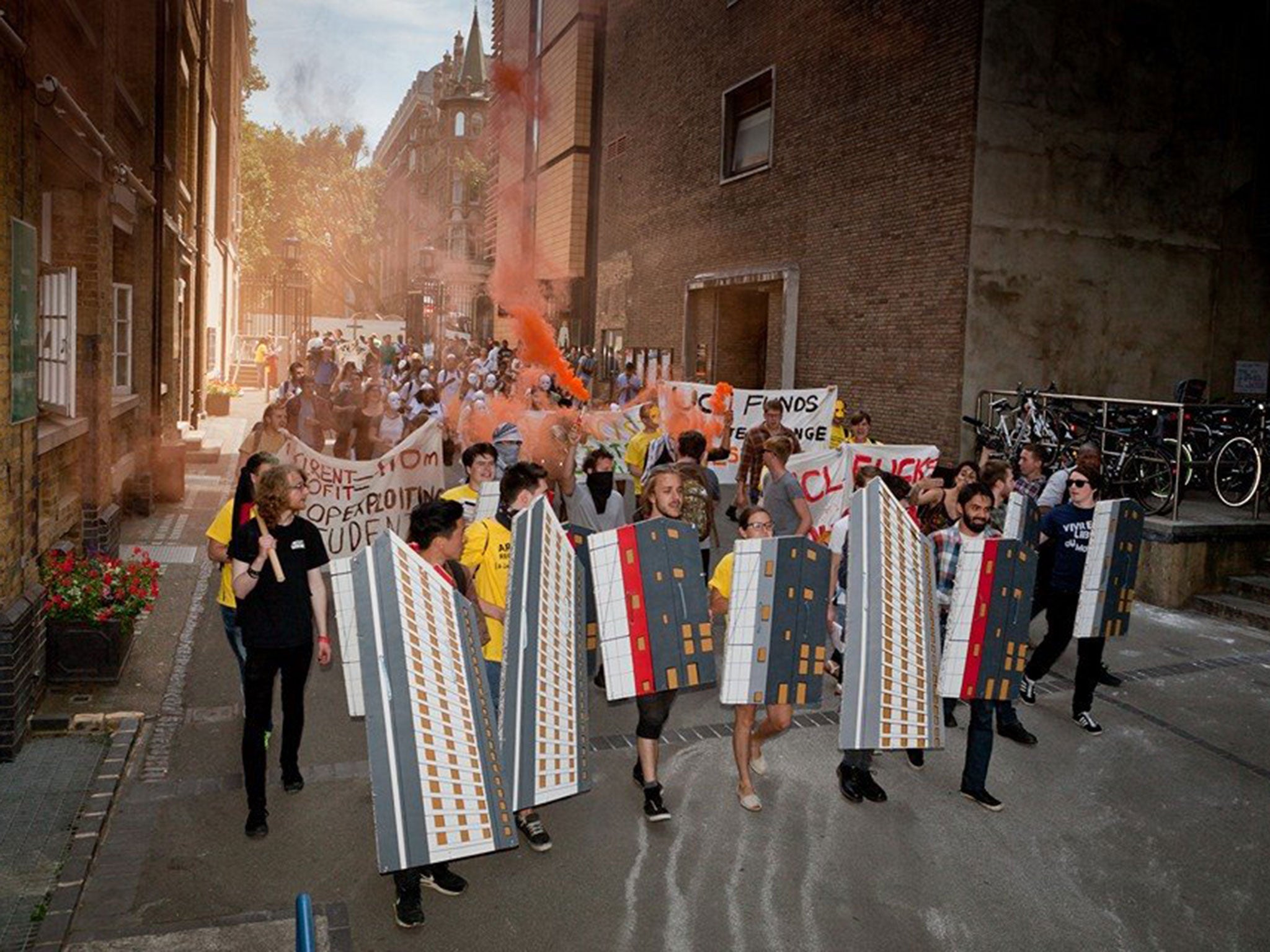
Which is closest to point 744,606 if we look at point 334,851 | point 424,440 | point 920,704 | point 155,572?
point 920,704

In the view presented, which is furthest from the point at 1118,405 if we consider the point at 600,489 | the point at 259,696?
the point at 259,696

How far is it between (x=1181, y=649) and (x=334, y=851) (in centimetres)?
755

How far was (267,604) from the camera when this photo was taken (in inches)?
207

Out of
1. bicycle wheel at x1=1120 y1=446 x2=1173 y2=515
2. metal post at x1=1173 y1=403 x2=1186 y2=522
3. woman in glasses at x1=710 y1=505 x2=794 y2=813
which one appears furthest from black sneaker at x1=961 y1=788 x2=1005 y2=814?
bicycle wheel at x1=1120 y1=446 x2=1173 y2=515

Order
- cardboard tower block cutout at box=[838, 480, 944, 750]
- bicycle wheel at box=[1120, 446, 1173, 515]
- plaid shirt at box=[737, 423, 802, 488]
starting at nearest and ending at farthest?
cardboard tower block cutout at box=[838, 480, 944, 750] → plaid shirt at box=[737, 423, 802, 488] → bicycle wheel at box=[1120, 446, 1173, 515]

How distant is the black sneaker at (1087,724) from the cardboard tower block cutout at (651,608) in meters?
3.27

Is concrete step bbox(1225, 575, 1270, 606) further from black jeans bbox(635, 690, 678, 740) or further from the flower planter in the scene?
the flower planter

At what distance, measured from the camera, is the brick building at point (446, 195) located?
62.4m

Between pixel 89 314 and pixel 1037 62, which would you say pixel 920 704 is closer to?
pixel 89 314

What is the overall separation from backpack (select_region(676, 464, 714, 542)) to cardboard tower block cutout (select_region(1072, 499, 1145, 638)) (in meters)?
2.59

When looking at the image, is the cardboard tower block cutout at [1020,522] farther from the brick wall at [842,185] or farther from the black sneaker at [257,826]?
the brick wall at [842,185]

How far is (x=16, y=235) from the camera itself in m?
6.48

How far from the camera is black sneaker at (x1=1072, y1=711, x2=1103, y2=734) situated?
7.22 metres

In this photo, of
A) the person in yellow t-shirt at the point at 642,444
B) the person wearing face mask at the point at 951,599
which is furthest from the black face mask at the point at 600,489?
the person wearing face mask at the point at 951,599
